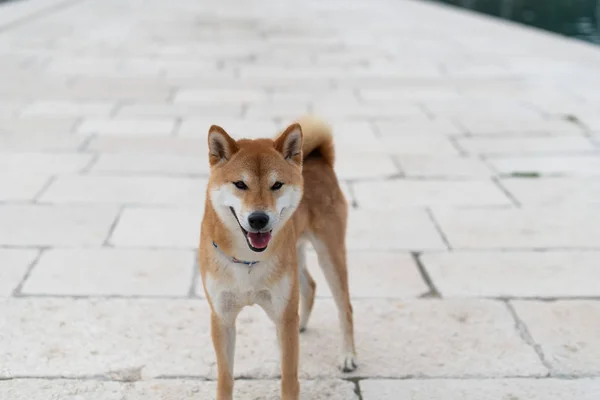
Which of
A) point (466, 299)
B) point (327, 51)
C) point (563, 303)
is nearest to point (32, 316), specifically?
point (466, 299)

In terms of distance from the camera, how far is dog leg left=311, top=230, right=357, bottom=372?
3.39 metres

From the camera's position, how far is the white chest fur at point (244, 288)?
9.39 ft

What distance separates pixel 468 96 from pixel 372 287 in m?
5.10

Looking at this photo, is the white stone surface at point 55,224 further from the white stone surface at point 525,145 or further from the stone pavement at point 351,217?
the white stone surface at point 525,145

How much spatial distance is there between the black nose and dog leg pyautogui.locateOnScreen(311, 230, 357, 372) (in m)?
0.76

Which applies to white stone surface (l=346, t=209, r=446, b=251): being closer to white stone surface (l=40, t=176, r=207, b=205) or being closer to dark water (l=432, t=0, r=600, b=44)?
white stone surface (l=40, t=176, r=207, b=205)

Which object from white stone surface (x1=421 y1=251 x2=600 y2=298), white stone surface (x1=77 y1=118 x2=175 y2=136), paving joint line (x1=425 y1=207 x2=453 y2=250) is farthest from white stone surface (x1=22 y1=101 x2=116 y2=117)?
white stone surface (x1=421 y1=251 x2=600 y2=298)

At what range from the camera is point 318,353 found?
144 inches

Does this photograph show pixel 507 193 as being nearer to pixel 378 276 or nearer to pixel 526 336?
pixel 378 276

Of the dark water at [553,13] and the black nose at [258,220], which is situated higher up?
the black nose at [258,220]

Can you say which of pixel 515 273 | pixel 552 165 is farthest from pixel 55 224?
pixel 552 165

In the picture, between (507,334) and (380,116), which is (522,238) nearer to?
(507,334)

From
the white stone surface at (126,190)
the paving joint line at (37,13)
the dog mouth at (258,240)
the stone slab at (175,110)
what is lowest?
Result: the paving joint line at (37,13)

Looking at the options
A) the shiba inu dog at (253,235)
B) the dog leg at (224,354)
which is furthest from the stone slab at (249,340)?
the shiba inu dog at (253,235)
